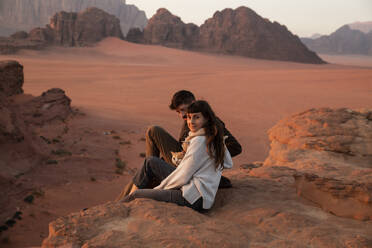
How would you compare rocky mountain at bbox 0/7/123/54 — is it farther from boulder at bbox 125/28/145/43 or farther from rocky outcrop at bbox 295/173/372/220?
rocky outcrop at bbox 295/173/372/220

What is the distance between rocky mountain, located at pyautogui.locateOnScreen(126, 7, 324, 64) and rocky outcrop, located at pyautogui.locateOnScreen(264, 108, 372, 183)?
171 feet

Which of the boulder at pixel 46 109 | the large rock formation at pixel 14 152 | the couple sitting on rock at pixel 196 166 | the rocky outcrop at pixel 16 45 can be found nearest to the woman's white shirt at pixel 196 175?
the couple sitting on rock at pixel 196 166

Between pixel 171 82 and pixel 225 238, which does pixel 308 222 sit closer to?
pixel 225 238

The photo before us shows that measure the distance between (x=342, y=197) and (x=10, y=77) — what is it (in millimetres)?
11100

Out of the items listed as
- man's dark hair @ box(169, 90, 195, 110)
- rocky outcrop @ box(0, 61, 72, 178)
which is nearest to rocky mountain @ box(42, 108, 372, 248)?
man's dark hair @ box(169, 90, 195, 110)

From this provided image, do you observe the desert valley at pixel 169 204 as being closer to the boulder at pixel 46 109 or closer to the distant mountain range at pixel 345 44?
the boulder at pixel 46 109

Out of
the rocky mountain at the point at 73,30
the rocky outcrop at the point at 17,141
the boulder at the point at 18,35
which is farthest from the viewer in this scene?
the rocky mountain at the point at 73,30

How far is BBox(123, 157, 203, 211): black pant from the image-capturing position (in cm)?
276

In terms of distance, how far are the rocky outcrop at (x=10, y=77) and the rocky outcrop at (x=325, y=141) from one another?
8972 mm

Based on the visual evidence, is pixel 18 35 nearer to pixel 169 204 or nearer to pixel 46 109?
pixel 46 109

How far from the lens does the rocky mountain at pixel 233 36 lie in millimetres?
56094

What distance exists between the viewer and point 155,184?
124 inches

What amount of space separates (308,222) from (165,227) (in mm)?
1130

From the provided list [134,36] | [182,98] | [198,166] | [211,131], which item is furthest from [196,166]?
[134,36]
